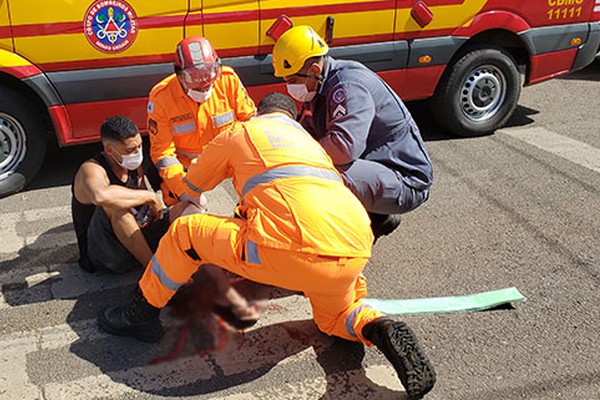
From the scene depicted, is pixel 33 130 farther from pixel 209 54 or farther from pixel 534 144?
pixel 534 144

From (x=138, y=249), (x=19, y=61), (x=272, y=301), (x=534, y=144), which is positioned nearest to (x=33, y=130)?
(x=19, y=61)

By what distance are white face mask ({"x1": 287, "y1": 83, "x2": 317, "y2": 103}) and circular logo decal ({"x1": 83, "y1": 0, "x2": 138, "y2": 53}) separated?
157 centimetres

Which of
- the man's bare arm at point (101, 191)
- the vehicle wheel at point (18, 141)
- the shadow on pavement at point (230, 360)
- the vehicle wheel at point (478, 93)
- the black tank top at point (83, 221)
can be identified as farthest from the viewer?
the vehicle wheel at point (478, 93)

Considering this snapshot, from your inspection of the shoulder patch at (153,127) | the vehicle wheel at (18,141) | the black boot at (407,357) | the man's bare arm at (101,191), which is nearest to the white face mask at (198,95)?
the shoulder patch at (153,127)

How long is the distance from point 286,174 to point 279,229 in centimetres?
25

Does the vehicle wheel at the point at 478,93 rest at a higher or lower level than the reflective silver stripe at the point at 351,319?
higher

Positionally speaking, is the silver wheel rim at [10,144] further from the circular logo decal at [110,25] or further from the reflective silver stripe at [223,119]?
the reflective silver stripe at [223,119]

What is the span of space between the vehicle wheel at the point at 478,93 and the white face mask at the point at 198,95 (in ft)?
8.72

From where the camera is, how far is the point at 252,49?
545cm

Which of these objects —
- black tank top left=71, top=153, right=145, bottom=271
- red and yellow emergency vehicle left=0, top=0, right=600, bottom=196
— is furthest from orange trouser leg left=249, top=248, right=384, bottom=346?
red and yellow emergency vehicle left=0, top=0, right=600, bottom=196

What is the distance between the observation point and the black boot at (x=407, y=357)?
3082mm

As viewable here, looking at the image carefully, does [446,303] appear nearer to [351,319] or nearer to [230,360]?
[351,319]

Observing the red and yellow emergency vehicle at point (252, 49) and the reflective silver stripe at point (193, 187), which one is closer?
the reflective silver stripe at point (193, 187)

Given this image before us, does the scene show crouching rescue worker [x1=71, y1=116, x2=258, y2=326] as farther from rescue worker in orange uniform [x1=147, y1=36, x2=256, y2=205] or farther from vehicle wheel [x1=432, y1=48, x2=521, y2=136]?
vehicle wheel [x1=432, y1=48, x2=521, y2=136]
